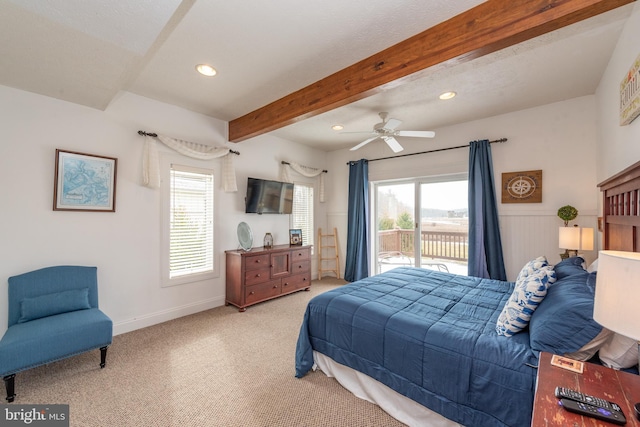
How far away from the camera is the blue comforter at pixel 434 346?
4.72 ft

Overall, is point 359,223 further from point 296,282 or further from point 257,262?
point 257,262

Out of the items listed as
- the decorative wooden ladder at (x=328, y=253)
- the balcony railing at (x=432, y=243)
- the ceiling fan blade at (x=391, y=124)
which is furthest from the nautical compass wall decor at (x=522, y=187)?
the decorative wooden ladder at (x=328, y=253)

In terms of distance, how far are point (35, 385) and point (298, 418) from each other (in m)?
2.11

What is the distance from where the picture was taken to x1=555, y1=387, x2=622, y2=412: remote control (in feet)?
3.11

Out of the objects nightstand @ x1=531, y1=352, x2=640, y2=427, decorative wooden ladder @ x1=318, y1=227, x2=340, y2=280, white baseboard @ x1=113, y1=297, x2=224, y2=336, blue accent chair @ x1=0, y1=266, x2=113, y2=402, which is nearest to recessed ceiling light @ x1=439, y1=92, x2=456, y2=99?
nightstand @ x1=531, y1=352, x2=640, y2=427

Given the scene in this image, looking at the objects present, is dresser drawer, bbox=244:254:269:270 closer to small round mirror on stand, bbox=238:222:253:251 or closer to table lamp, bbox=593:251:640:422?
small round mirror on stand, bbox=238:222:253:251

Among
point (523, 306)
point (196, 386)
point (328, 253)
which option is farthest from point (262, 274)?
point (523, 306)

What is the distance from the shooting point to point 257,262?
391 centimetres

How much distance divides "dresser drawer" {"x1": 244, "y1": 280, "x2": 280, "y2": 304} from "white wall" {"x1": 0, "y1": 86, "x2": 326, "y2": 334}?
0.48 meters

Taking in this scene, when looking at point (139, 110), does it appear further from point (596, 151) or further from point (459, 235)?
point (596, 151)

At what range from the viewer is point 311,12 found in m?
1.88

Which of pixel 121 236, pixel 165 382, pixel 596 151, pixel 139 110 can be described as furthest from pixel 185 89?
pixel 596 151

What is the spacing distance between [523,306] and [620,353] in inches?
17.0

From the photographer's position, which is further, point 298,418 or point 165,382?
point 165,382
